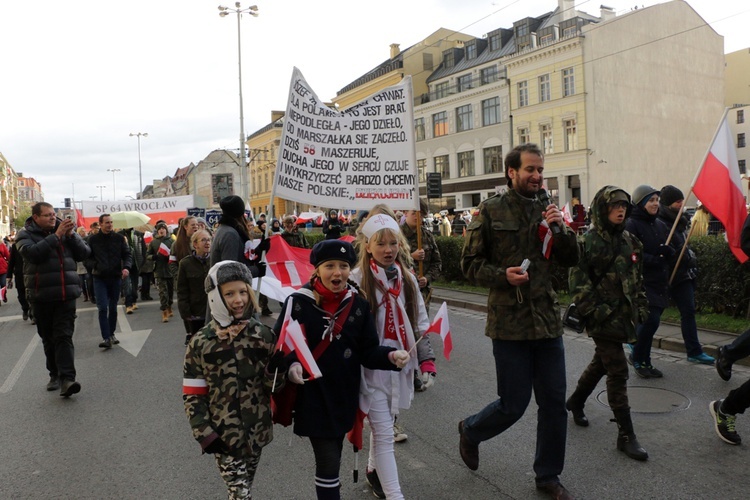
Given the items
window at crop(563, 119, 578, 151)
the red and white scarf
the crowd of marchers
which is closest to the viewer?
the crowd of marchers

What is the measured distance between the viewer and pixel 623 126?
125 ft

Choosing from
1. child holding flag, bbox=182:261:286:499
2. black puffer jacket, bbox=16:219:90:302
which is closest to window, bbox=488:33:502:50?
black puffer jacket, bbox=16:219:90:302

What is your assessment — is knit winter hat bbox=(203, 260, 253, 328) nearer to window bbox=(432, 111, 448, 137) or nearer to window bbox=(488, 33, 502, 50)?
window bbox=(488, 33, 502, 50)

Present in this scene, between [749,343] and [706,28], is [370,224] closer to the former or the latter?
[749,343]

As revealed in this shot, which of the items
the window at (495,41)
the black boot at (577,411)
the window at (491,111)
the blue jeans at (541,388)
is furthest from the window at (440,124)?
the blue jeans at (541,388)

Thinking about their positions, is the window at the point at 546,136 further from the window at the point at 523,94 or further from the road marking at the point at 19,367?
the road marking at the point at 19,367

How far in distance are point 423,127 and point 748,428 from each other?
4684 centimetres

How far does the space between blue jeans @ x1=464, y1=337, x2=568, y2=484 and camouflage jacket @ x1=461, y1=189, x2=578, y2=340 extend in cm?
11

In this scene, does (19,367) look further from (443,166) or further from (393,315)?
(443,166)

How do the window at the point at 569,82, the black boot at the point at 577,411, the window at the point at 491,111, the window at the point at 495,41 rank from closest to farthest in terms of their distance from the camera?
1. the black boot at the point at 577,411
2. the window at the point at 569,82
3. the window at the point at 491,111
4. the window at the point at 495,41

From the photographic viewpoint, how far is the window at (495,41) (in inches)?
1736

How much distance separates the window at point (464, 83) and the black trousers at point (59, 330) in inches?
1650

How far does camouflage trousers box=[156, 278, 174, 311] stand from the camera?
11.4 m

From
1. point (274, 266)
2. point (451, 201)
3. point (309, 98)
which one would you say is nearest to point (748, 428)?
point (309, 98)
